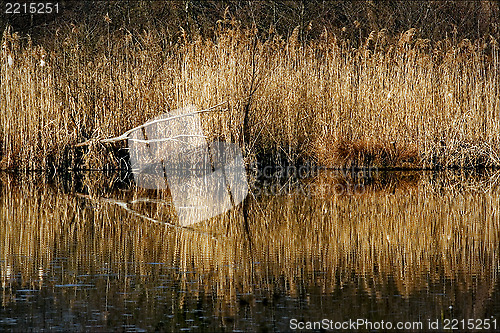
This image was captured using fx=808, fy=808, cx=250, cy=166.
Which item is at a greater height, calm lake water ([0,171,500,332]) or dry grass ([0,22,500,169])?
dry grass ([0,22,500,169])

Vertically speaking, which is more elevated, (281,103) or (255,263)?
(281,103)

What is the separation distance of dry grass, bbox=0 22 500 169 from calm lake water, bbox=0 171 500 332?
2437 millimetres

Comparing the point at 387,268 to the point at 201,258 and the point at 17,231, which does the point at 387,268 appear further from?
the point at 17,231

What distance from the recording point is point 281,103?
9.95 metres

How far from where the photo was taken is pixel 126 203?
707 centimetres

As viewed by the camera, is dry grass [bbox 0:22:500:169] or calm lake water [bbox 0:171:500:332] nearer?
calm lake water [bbox 0:171:500:332]

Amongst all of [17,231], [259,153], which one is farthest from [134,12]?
[17,231]

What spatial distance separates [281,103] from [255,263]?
5776 millimetres

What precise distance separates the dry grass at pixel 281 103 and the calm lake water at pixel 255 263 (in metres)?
2.44

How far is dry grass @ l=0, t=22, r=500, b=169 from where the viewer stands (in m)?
9.80

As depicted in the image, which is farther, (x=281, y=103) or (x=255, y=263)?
(x=281, y=103)

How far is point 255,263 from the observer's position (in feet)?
14.2

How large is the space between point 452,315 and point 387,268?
934 millimetres

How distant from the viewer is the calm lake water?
3258mm
